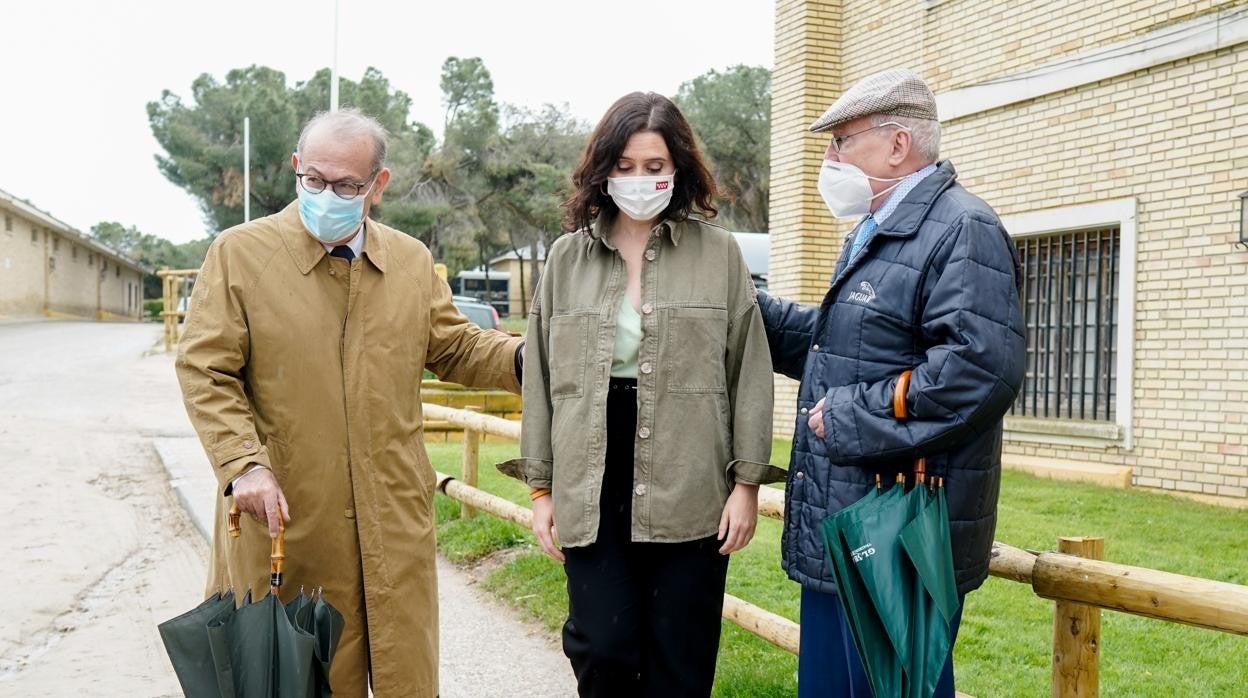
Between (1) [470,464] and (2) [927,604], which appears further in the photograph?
(1) [470,464]

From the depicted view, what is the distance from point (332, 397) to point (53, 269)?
4916 centimetres

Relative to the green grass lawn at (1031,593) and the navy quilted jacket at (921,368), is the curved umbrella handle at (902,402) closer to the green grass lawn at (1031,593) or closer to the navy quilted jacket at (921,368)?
the navy quilted jacket at (921,368)

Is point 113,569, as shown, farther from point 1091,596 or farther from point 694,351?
point 1091,596

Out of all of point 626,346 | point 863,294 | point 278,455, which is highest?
point 863,294

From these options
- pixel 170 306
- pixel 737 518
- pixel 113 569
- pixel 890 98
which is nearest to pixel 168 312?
pixel 170 306

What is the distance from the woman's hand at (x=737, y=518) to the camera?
280 cm

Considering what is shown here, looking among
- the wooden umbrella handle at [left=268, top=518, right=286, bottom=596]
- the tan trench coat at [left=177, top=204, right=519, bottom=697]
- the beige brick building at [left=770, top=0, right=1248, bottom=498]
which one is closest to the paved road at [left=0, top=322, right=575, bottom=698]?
the tan trench coat at [left=177, top=204, right=519, bottom=697]

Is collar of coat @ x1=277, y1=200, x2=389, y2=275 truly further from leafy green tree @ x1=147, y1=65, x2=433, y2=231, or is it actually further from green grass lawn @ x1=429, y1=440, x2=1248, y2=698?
leafy green tree @ x1=147, y1=65, x2=433, y2=231

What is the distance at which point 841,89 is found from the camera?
12453 mm

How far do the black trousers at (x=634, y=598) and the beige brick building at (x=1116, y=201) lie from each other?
6570 mm

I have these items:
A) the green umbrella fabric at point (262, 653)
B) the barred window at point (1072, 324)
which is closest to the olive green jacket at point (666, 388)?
the green umbrella fabric at point (262, 653)

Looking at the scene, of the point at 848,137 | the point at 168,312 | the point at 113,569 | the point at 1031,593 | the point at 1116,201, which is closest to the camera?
the point at 848,137

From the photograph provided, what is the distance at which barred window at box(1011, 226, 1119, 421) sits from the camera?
30.1 feet

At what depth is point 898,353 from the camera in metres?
2.47
